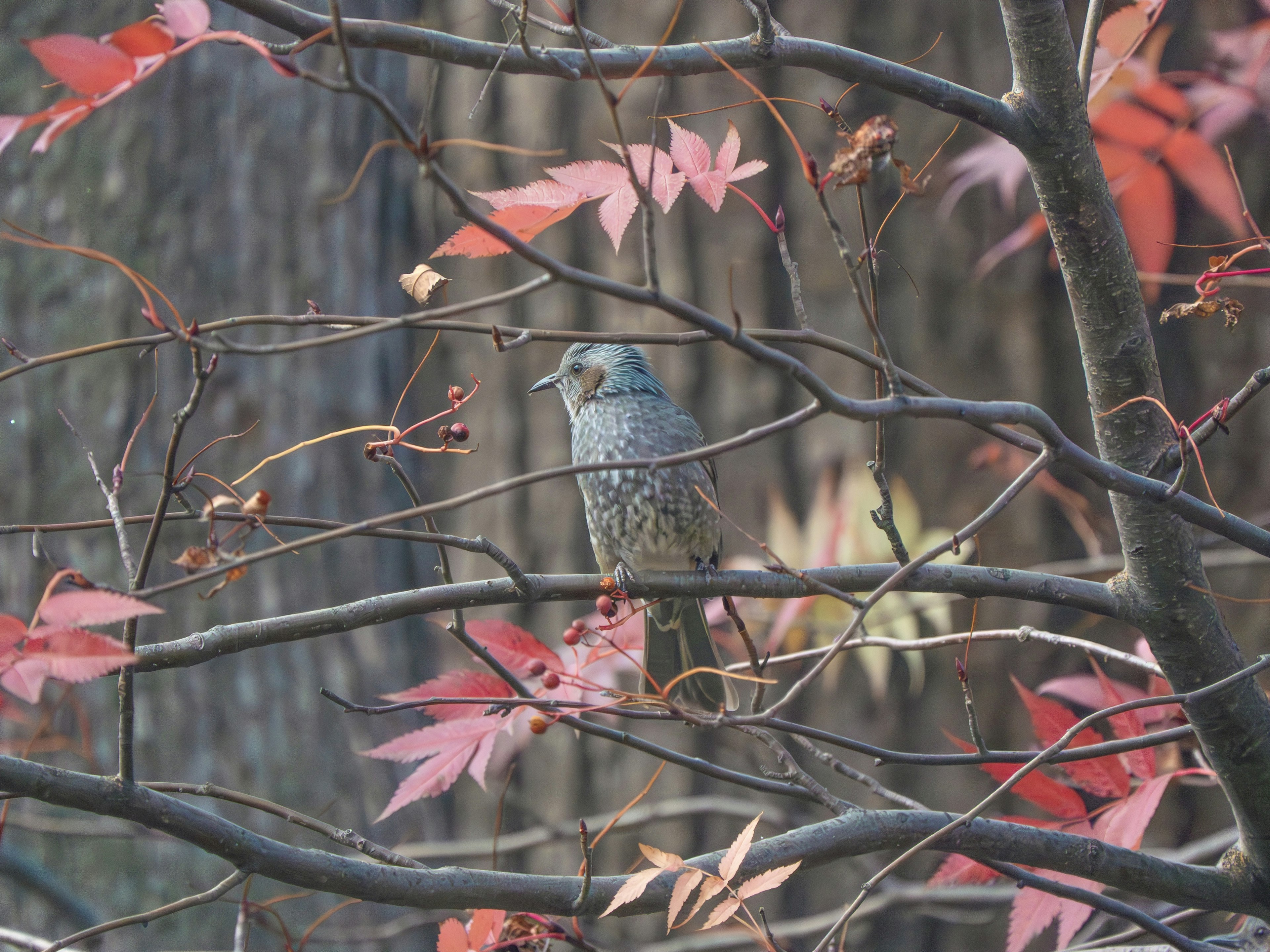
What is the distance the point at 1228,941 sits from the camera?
162 centimetres

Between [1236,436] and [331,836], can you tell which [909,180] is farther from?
[1236,436]

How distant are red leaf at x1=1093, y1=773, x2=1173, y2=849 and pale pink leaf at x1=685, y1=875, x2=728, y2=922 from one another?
79 centimetres

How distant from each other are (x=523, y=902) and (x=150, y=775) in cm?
308

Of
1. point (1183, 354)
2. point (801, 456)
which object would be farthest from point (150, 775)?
point (1183, 354)

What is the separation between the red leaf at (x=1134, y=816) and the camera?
161cm

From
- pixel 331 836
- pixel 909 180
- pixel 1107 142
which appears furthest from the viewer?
pixel 1107 142

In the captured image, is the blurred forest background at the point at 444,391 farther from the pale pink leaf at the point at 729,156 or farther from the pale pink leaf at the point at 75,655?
the pale pink leaf at the point at 75,655

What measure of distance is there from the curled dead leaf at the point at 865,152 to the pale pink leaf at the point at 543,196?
478mm

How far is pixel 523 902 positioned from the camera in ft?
4.31

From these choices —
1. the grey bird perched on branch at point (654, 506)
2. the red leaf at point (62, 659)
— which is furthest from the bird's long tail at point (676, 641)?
the red leaf at point (62, 659)

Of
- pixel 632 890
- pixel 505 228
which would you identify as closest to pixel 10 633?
pixel 505 228

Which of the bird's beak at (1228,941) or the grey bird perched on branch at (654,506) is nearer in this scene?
the bird's beak at (1228,941)

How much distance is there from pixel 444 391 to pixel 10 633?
9.23 ft

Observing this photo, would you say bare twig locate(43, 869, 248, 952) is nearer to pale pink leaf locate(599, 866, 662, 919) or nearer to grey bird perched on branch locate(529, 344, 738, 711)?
pale pink leaf locate(599, 866, 662, 919)
